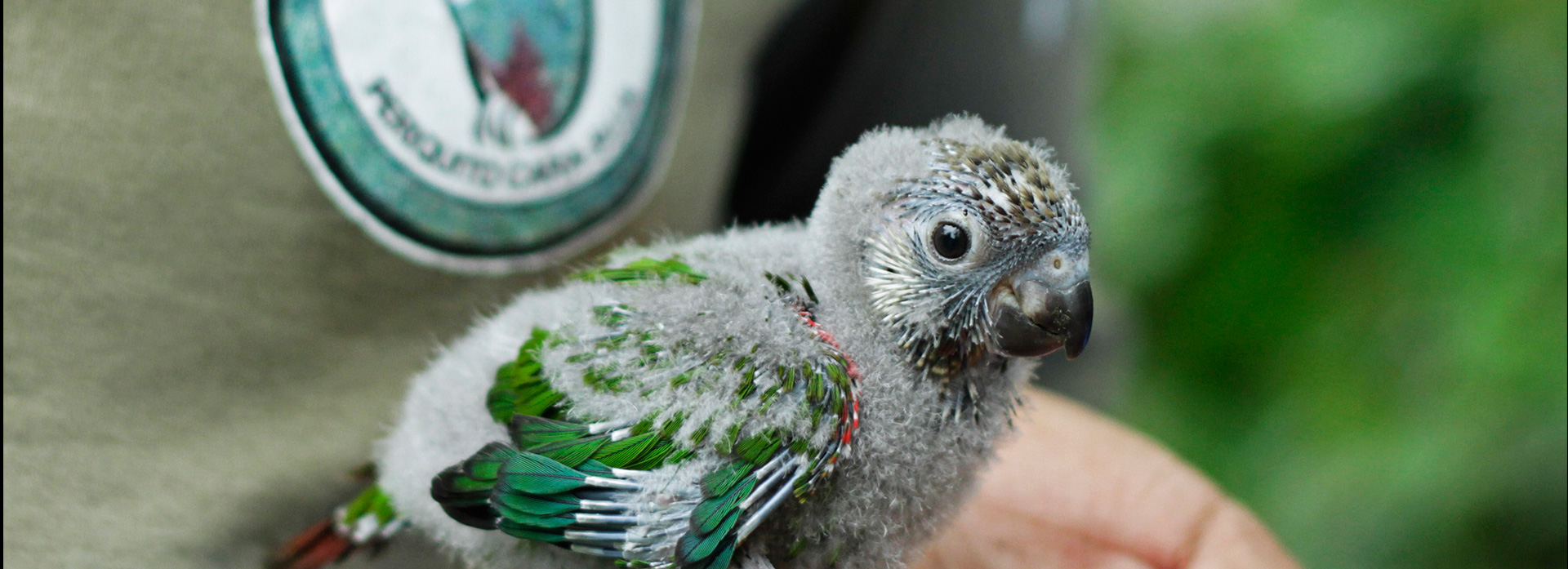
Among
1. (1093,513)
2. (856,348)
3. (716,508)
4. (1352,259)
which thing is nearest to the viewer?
(716,508)

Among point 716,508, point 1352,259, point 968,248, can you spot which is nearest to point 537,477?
point 716,508

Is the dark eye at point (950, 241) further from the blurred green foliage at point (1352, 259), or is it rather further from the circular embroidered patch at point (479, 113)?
the blurred green foliage at point (1352, 259)

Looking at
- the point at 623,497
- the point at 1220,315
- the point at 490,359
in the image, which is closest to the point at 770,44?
the point at 490,359

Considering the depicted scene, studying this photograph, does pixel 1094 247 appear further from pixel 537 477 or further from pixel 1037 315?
pixel 537 477

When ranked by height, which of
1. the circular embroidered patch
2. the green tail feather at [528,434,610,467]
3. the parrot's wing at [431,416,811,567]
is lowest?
the parrot's wing at [431,416,811,567]

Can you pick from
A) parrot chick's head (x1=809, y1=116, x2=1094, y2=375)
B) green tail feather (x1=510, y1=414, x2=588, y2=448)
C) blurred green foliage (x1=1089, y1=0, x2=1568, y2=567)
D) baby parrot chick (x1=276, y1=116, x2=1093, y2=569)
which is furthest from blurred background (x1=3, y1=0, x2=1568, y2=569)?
parrot chick's head (x1=809, y1=116, x2=1094, y2=375)

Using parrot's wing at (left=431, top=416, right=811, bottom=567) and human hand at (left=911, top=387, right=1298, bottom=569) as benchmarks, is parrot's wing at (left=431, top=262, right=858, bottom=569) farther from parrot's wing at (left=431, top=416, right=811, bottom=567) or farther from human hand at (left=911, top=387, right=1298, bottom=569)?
human hand at (left=911, top=387, right=1298, bottom=569)
